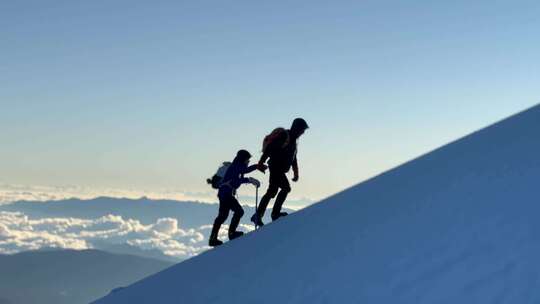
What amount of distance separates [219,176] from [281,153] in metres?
1.29

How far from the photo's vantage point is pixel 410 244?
5.55 meters

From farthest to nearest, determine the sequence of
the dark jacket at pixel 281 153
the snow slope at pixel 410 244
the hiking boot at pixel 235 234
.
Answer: the dark jacket at pixel 281 153, the hiking boot at pixel 235 234, the snow slope at pixel 410 244

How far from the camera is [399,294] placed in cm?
460

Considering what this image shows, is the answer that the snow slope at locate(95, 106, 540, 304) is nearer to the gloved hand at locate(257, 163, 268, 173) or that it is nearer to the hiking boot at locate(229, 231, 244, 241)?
the hiking boot at locate(229, 231, 244, 241)

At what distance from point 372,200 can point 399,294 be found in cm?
349

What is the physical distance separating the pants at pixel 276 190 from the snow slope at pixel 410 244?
1.80 metres

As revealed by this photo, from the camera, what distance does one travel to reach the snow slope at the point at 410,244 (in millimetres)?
4340

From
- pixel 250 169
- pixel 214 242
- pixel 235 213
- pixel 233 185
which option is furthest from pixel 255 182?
pixel 214 242

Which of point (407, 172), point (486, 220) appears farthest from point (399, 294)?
point (407, 172)

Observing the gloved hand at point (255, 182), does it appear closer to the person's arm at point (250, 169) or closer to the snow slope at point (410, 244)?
the person's arm at point (250, 169)

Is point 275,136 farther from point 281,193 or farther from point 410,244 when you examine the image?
point 410,244

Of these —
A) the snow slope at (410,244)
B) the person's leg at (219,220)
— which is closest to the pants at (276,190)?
the person's leg at (219,220)

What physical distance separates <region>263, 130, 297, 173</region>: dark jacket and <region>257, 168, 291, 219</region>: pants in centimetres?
10

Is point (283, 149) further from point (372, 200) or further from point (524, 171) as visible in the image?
point (524, 171)
